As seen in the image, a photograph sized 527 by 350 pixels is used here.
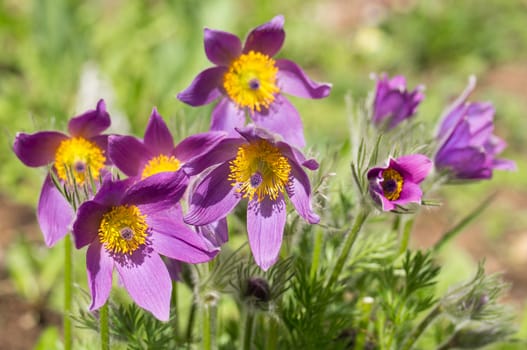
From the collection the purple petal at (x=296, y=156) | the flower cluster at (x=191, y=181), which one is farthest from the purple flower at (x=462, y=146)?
the purple petal at (x=296, y=156)

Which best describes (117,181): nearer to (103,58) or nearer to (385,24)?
(103,58)

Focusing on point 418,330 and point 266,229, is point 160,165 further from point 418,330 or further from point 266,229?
point 418,330

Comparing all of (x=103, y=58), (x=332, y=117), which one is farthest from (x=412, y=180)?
(x=103, y=58)

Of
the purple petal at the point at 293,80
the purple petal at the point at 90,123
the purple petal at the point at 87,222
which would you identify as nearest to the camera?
the purple petal at the point at 87,222

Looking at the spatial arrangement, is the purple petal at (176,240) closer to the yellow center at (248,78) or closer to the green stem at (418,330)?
the yellow center at (248,78)

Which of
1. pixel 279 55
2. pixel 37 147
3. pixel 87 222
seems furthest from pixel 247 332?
pixel 279 55

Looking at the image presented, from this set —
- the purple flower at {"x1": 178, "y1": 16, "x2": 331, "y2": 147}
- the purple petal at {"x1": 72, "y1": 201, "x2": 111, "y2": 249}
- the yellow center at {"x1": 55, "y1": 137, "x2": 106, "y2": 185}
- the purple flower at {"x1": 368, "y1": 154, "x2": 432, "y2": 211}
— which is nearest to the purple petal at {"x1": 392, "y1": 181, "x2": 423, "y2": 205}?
the purple flower at {"x1": 368, "y1": 154, "x2": 432, "y2": 211}

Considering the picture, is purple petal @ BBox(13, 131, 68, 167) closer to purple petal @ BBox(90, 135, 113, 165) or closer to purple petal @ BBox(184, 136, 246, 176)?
purple petal @ BBox(90, 135, 113, 165)
